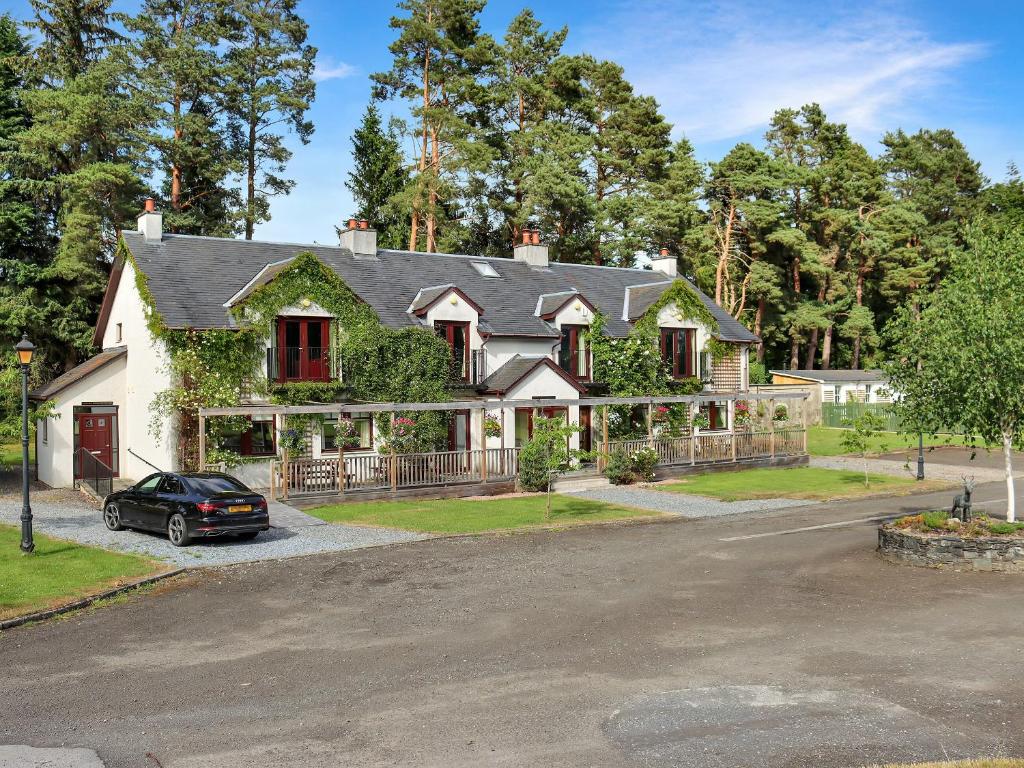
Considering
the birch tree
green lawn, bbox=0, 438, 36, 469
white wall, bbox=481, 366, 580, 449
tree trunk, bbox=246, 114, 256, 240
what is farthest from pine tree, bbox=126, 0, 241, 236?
the birch tree

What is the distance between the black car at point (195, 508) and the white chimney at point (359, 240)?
16562mm

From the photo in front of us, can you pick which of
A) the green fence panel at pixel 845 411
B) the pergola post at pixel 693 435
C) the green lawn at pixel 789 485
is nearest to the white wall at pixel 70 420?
the green lawn at pixel 789 485

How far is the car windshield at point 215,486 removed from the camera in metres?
18.3

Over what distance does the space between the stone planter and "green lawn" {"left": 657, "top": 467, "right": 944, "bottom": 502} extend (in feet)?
31.4

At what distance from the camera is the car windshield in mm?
18297

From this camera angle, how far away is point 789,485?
29438 millimetres

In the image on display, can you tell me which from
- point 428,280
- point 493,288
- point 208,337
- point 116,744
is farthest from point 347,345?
point 116,744

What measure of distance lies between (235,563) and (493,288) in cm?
2059

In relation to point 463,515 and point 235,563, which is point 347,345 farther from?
point 235,563

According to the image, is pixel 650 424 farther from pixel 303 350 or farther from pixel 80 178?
pixel 80 178

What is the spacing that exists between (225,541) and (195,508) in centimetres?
141

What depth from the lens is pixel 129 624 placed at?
40.6 ft

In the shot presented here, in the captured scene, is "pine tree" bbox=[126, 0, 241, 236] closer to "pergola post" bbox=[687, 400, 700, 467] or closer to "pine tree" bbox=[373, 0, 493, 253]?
"pine tree" bbox=[373, 0, 493, 253]

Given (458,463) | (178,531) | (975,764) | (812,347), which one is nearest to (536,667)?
(975,764)
